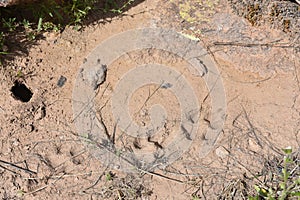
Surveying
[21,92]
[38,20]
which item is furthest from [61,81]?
[38,20]

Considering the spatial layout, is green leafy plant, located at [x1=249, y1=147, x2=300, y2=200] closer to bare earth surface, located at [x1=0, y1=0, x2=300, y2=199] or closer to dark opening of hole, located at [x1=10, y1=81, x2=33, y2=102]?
bare earth surface, located at [x1=0, y1=0, x2=300, y2=199]

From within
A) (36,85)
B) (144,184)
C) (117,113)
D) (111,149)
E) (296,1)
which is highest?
(296,1)

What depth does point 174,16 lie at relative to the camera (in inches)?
127

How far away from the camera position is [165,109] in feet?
9.94

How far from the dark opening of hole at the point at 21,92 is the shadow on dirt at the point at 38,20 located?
17cm

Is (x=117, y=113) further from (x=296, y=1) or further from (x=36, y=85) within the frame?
(x=296, y=1)

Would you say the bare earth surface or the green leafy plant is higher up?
the bare earth surface

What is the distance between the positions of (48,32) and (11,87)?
1.47 ft

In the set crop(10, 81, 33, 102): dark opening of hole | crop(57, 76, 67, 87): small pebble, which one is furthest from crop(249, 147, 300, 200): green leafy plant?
crop(10, 81, 33, 102): dark opening of hole

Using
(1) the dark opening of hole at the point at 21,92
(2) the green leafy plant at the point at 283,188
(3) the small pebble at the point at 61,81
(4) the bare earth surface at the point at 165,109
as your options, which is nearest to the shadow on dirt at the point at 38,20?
(4) the bare earth surface at the point at 165,109

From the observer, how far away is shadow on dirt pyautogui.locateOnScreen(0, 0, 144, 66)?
3.07 metres

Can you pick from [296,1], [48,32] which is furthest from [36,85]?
[296,1]

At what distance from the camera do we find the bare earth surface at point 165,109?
289 centimetres

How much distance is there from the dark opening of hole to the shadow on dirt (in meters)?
0.17
